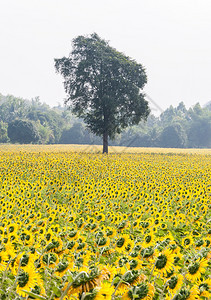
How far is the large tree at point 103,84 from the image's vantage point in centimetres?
3097

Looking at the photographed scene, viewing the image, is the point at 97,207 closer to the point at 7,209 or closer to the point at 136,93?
the point at 7,209

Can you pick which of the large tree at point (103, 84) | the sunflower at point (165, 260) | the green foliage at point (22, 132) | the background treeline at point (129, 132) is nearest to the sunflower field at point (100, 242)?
the sunflower at point (165, 260)

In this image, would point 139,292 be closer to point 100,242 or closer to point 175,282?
point 175,282

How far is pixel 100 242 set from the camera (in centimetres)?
405

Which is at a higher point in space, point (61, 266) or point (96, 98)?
point (96, 98)

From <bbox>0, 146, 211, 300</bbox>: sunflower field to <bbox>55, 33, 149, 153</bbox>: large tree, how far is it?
580 inches

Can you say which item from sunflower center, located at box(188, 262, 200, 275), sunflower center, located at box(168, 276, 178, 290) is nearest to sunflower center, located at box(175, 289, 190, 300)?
sunflower center, located at box(168, 276, 178, 290)

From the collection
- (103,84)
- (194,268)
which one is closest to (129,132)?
(103,84)

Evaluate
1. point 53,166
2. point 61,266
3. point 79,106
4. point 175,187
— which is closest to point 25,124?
point 79,106

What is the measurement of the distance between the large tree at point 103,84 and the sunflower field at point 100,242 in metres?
14.7

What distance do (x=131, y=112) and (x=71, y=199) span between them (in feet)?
78.4

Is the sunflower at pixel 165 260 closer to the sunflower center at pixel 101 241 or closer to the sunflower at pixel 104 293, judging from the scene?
the sunflower center at pixel 101 241

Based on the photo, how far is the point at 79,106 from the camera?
105 feet

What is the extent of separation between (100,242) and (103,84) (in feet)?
92.4
